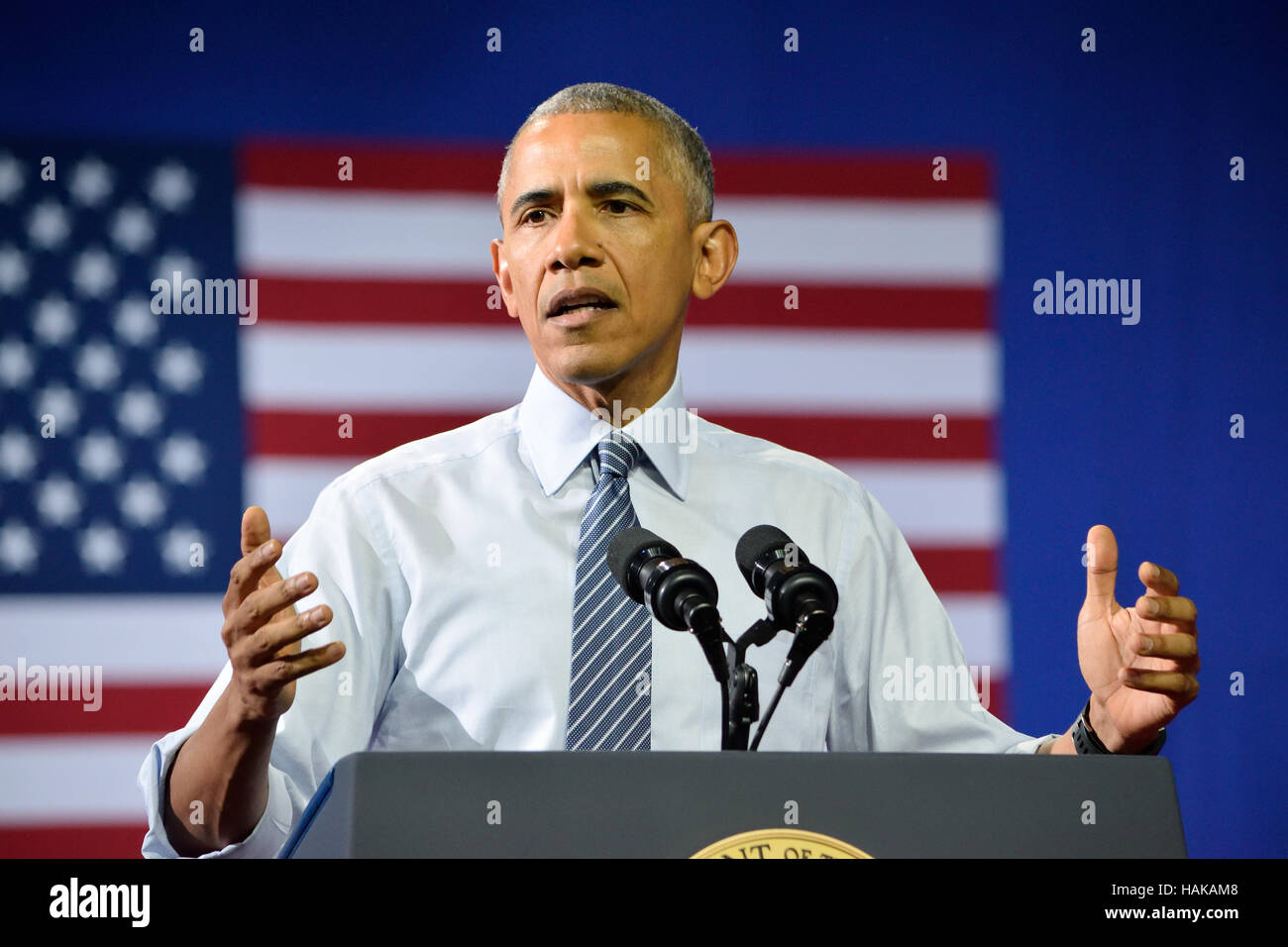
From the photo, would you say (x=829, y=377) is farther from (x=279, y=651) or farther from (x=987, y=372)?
(x=279, y=651)

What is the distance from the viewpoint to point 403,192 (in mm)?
2520

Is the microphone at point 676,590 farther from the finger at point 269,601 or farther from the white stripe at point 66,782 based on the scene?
the white stripe at point 66,782

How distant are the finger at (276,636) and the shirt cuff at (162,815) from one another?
21cm

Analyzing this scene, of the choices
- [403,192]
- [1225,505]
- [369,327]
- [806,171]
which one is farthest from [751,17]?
[1225,505]

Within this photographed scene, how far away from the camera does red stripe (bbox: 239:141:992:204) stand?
2506mm

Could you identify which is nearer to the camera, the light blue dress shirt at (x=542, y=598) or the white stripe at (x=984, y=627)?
the light blue dress shirt at (x=542, y=598)

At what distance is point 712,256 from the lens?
1862 millimetres

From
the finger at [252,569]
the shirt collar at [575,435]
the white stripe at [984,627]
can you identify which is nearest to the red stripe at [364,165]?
the shirt collar at [575,435]

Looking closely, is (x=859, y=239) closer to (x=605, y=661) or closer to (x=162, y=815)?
(x=605, y=661)

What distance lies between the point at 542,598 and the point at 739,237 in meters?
1.19

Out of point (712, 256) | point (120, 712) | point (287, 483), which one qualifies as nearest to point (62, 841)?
point (120, 712)

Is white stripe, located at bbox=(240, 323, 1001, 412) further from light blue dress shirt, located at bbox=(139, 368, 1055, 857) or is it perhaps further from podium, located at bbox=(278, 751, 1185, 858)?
podium, located at bbox=(278, 751, 1185, 858)

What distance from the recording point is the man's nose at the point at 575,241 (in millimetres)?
1603

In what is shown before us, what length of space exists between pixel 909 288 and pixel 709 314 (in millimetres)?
389
